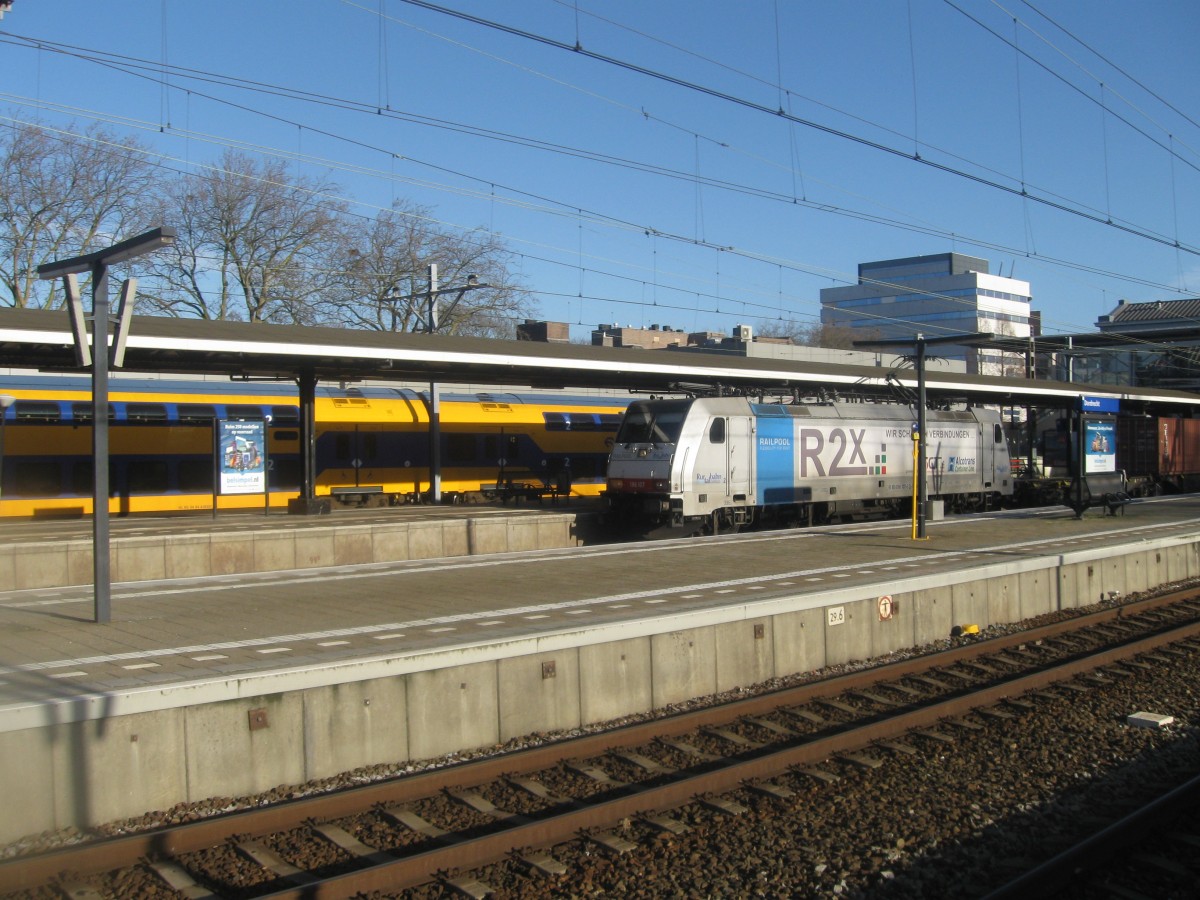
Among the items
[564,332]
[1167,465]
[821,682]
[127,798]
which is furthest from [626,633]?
[564,332]

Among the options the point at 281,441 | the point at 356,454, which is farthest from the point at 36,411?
the point at 356,454

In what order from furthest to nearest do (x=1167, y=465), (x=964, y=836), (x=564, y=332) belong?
1. (x=564, y=332)
2. (x=1167, y=465)
3. (x=964, y=836)

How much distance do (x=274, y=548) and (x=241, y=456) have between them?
3.41m

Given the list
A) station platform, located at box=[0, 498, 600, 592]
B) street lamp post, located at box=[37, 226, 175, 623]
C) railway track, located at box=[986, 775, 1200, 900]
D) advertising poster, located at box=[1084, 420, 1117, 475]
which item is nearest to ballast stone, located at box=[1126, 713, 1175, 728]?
railway track, located at box=[986, 775, 1200, 900]

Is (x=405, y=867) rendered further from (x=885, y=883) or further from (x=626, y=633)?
(x=626, y=633)

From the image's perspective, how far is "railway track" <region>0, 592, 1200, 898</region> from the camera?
594cm

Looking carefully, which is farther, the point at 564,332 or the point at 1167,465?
the point at 564,332

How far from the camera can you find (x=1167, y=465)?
3722cm

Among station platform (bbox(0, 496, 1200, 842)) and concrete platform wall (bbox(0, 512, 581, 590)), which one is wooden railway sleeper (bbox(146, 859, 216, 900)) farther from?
concrete platform wall (bbox(0, 512, 581, 590))

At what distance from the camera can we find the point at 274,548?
17.5 meters

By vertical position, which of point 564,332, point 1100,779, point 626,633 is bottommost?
point 1100,779

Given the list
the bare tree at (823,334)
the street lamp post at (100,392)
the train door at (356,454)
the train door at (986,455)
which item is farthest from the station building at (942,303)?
the street lamp post at (100,392)

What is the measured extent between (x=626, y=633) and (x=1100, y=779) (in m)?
A: 4.18

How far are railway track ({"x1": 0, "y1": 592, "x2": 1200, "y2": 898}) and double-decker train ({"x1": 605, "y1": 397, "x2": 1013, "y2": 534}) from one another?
10139mm
